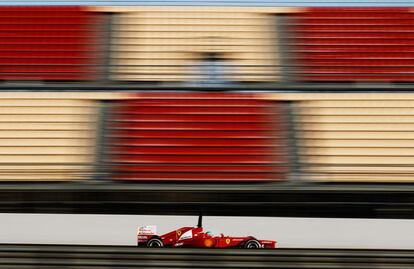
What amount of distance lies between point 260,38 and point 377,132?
2.39 metres

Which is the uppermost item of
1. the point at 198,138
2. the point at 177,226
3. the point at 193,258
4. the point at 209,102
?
the point at 177,226

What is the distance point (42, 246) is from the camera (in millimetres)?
3803

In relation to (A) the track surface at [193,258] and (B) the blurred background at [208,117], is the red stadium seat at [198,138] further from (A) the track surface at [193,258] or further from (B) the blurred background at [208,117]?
(A) the track surface at [193,258]

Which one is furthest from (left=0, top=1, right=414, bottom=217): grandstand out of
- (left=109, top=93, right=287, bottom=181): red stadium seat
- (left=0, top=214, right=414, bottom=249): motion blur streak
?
(left=0, top=214, right=414, bottom=249): motion blur streak

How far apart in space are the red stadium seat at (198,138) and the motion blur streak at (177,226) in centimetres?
122

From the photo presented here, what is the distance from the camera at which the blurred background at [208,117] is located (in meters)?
4.91

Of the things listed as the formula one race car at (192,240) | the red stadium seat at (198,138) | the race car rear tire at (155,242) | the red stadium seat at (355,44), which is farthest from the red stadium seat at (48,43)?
the race car rear tire at (155,242)

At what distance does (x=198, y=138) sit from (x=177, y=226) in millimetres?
9001

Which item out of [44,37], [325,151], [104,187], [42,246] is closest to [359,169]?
[325,151]

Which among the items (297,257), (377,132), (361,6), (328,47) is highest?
(361,6)

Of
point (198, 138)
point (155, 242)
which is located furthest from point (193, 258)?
point (155, 242)

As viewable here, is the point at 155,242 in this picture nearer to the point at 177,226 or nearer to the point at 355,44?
the point at 177,226

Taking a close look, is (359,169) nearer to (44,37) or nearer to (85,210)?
(85,210)

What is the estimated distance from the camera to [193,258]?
3.72 meters
